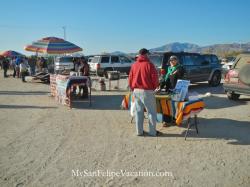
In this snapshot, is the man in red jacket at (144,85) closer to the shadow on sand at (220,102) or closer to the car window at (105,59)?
the shadow on sand at (220,102)

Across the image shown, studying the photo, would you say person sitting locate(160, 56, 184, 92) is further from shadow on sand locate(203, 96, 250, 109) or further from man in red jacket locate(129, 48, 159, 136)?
shadow on sand locate(203, 96, 250, 109)

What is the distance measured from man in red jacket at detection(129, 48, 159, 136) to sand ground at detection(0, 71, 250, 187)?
1.60ft

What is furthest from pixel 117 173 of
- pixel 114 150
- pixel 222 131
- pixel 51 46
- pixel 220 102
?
pixel 51 46

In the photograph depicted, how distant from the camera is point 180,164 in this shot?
5.24 meters

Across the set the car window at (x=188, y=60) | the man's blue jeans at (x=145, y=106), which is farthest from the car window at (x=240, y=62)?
the man's blue jeans at (x=145, y=106)

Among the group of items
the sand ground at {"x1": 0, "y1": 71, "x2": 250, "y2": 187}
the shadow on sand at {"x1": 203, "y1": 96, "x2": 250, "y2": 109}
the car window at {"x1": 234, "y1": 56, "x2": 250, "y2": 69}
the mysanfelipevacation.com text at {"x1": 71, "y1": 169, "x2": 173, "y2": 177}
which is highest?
the car window at {"x1": 234, "y1": 56, "x2": 250, "y2": 69}

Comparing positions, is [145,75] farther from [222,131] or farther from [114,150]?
[222,131]

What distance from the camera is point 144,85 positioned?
6555mm

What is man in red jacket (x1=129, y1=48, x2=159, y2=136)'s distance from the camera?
6547 millimetres

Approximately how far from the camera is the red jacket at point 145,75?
654cm

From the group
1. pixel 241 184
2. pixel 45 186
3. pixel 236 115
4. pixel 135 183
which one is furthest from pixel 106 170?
pixel 236 115

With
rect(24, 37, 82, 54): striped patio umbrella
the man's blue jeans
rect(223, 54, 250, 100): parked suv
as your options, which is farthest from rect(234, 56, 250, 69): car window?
rect(24, 37, 82, 54): striped patio umbrella

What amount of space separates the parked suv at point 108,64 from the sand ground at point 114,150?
15.5m

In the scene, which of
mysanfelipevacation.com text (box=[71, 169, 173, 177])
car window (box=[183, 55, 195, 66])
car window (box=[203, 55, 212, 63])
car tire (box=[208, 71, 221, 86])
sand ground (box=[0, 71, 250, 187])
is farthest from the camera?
car tire (box=[208, 71, 221, 86])
